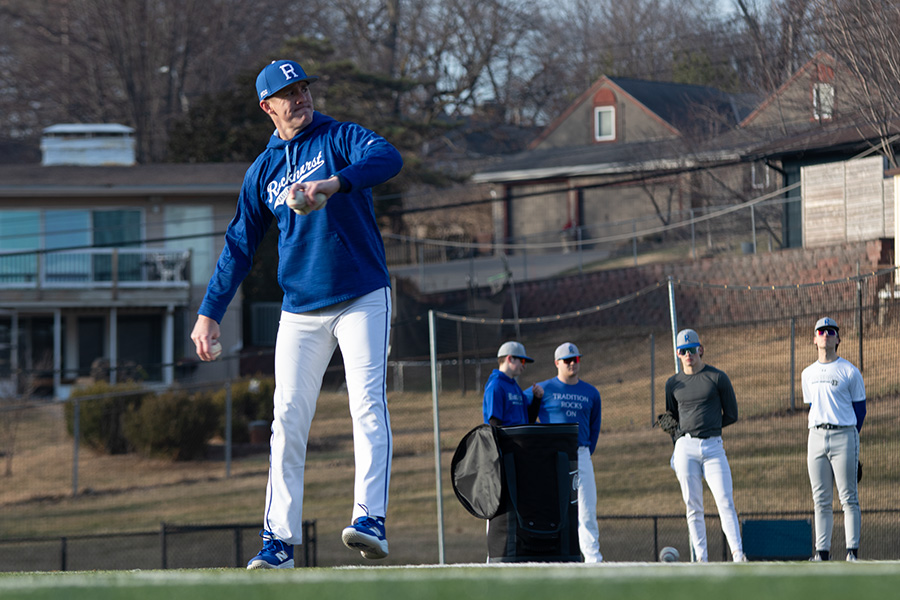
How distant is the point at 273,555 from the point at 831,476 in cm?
542

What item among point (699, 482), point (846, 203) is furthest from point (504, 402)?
point (846, 203)

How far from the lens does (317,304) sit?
444 cm

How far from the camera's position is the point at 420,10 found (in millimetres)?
47844

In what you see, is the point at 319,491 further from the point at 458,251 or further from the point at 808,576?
the point at 458,251

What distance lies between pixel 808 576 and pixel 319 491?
15176mm

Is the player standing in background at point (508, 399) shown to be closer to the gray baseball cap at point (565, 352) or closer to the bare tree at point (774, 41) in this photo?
the gray baseball cap at point (565, 352)

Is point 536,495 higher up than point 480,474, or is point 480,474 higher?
point 480,474

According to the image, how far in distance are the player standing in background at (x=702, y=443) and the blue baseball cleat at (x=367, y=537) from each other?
4.49 meters

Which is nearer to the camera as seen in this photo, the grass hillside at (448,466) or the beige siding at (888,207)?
the grass hillside at (448,466)

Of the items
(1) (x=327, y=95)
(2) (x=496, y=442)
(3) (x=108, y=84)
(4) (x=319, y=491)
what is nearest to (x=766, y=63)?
(4) (x=319, y=491)

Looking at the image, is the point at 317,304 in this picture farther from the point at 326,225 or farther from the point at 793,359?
the point at 793,359

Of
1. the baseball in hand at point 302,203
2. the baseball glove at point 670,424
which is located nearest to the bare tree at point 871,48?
the baseball glove at point 670,424

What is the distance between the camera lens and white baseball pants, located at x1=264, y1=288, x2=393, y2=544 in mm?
4348

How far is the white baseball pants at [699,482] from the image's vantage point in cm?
809
